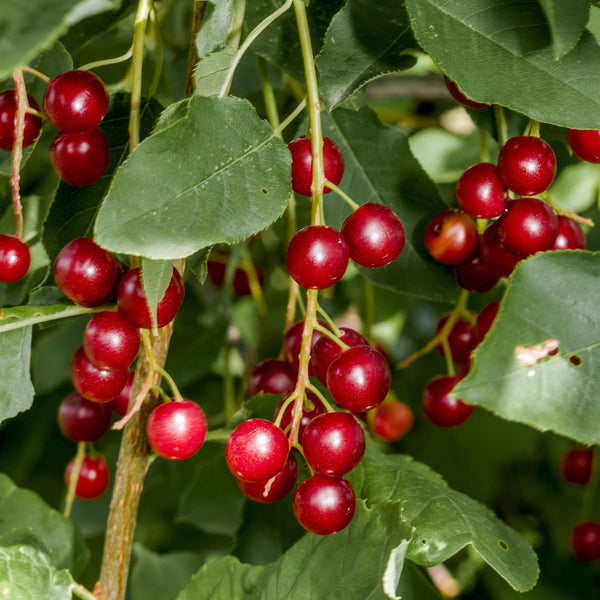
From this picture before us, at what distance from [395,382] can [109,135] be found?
0.81 m

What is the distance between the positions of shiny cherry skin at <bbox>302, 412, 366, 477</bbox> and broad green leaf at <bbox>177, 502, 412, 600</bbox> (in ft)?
0.19

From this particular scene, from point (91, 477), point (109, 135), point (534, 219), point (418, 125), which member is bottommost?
point (418, 125)

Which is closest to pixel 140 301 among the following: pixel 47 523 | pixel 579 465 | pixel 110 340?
pixel 110 340

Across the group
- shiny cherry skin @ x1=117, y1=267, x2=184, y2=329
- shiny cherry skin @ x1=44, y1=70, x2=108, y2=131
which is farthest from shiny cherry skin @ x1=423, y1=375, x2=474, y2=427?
shiny cherry skin @ x1=44, y1=70, x2=108, y2=131

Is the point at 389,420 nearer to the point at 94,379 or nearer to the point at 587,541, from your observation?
the point at 587,541

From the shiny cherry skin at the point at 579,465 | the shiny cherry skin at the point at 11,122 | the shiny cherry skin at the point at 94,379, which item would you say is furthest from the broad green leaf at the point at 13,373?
the shiny cherry skin at the point at 579,465

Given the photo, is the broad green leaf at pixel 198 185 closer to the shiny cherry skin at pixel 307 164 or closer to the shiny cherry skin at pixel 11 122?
the shiny cherry skin at pixel 307 164

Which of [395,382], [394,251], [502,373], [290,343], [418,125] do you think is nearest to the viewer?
[502,373]

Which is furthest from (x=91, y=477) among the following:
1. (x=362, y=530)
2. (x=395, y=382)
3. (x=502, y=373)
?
(x=395, y=382)

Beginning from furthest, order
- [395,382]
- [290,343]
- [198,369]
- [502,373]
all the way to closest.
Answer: [395,382] → [198,369] → [290,343] → [502,373]

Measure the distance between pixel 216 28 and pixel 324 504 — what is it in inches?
14.8

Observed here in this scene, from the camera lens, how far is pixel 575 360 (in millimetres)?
462

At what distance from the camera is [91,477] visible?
0.78 meters

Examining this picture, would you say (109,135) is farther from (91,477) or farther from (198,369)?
(198,369)
